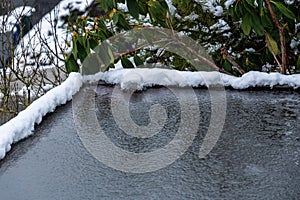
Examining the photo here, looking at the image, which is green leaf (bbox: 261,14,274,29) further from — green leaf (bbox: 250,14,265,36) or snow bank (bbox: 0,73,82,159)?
snow bank (bbox: 0,73,82,159)

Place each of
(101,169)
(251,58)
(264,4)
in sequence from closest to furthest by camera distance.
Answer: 1. (101,169)
2. (264,4)
3. (251,58)

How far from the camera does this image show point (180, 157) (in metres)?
1.54

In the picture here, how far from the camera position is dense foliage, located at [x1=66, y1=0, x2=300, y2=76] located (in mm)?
2635

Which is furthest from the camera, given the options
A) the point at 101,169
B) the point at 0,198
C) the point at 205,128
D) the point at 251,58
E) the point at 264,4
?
the point at 251,58

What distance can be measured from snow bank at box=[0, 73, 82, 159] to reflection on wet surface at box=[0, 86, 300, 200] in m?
0.03

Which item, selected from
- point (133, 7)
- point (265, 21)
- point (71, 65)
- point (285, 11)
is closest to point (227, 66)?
point (265, 21)

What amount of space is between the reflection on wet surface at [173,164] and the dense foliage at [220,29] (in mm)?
758

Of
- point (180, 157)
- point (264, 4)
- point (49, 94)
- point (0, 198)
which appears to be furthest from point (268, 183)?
point (264, 4)

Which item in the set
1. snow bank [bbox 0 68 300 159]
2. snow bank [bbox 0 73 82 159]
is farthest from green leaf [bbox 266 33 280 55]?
snow bank [bbox 0 73 82 159]

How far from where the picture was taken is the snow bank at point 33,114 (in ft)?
5.21

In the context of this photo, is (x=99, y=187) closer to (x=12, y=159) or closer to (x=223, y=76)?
(x=12, y=159)

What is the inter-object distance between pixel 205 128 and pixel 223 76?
63 cm

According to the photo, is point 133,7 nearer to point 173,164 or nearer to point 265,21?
point 265,21

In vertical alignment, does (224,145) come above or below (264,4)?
below
